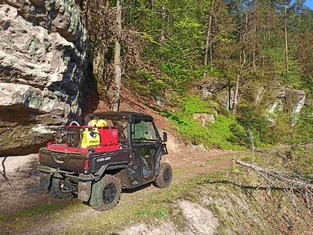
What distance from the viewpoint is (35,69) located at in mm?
7668

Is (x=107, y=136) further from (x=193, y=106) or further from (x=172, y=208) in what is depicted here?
(x=193, y=106)

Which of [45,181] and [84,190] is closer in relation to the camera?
[84,190]

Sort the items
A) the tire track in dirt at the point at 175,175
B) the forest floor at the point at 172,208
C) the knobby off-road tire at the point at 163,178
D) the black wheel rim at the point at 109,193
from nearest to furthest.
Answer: the tire track in dirt at the point at 175,175 < the forest floor at the point at 172,208 < the black wheel rim at the point at 109,193 < the knobby off-road tire at the point at 163,178

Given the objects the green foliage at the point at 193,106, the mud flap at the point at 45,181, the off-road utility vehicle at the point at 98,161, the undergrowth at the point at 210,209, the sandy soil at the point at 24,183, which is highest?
the green foliage at the point at 193,106

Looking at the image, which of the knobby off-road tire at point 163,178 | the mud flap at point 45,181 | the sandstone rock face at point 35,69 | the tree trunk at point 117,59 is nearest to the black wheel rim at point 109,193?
the mud flap at point 45,181

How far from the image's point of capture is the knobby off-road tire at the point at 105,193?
17.9ft

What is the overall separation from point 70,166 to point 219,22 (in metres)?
26.3

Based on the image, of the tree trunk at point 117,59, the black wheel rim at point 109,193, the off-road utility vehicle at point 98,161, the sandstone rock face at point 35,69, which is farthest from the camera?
the tree trunk at point 117,59

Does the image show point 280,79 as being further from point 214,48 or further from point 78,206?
point 78,206

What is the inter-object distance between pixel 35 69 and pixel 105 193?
457cm

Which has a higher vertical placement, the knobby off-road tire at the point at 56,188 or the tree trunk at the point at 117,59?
the tree trunk at the point at 117,59

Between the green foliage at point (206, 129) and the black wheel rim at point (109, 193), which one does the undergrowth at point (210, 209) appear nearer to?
the black wheel rim at point (109, 193)

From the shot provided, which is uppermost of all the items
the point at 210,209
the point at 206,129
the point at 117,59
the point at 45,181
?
the point at 117,59

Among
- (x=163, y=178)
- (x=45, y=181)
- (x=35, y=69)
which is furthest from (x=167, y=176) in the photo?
(x=35, y=69)
